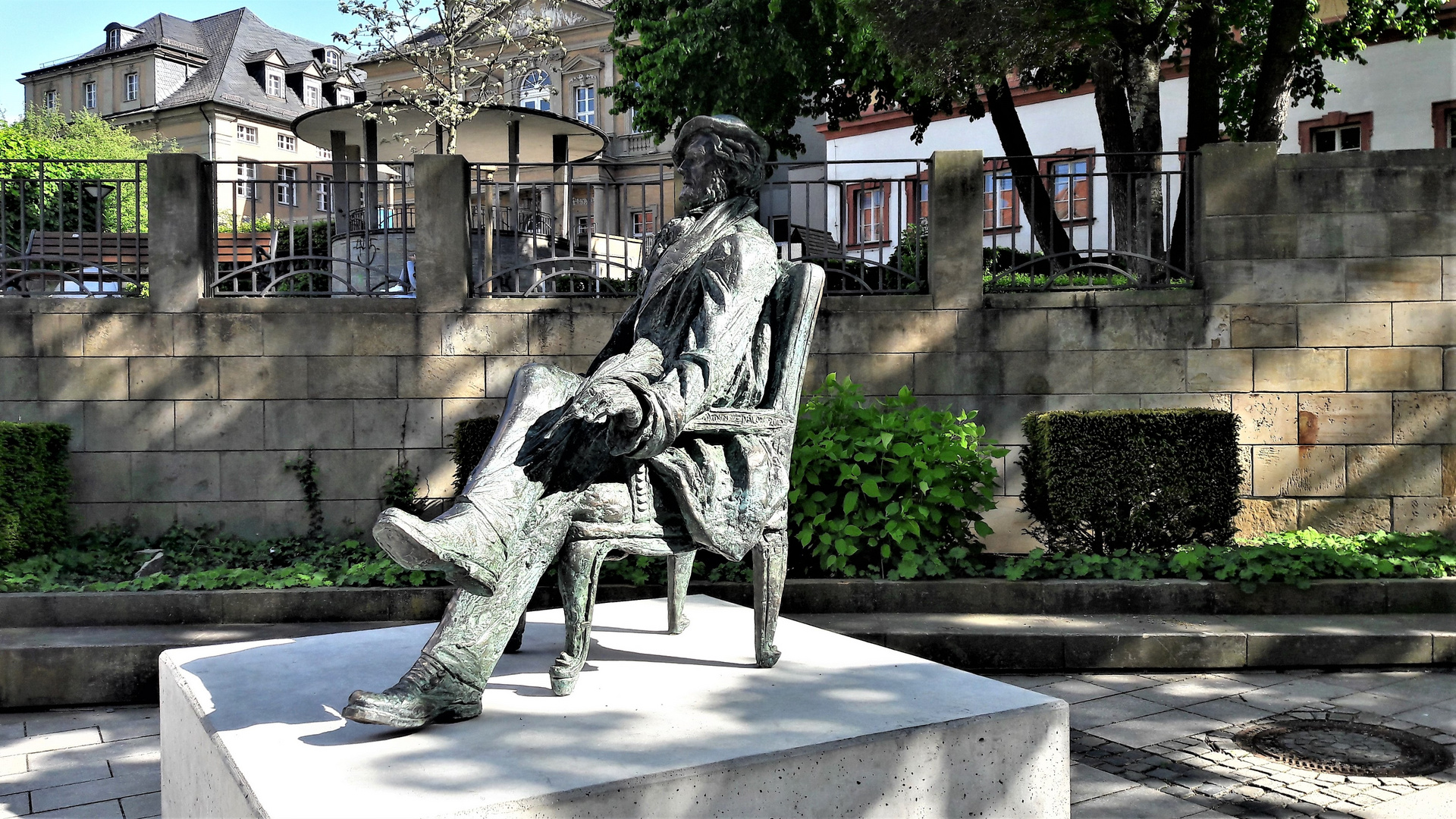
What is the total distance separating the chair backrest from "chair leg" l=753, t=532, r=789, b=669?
467 mm

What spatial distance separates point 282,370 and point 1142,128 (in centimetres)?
841

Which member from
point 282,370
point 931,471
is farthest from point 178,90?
point 931,471

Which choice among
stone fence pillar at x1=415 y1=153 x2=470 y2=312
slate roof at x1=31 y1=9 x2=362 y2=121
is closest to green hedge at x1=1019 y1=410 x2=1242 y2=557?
stone fence pillar at x1=415 y1=153 x2=470 y2=312

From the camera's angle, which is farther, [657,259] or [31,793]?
[31,793]

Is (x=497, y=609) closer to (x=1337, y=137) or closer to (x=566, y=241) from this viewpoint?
(x=566, y=241)

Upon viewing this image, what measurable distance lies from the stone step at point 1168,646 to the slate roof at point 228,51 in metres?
54.3

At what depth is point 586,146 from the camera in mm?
14094

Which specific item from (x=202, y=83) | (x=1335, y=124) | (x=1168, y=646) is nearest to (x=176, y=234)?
(x=1168, y=646)

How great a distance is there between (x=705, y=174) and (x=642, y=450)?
1197 mm

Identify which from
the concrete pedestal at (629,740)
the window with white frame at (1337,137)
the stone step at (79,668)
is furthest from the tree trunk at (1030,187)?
the window with white frame at (1337,137)

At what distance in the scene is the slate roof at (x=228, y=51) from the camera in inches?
2207

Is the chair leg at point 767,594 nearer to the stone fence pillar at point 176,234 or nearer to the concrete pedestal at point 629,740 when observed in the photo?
the concrete pedestal at point 629,740

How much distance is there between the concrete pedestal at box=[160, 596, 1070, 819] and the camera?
2.48 metres

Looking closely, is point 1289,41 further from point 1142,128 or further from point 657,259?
point 657,259
